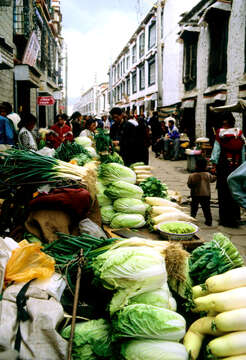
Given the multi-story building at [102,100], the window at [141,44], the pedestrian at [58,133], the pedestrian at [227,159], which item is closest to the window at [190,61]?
the pedestrian at [58,133]

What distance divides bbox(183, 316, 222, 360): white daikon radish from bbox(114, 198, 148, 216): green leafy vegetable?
6.04 ft

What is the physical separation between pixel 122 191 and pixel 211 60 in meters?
14.6

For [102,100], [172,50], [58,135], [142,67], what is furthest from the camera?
[102,100]

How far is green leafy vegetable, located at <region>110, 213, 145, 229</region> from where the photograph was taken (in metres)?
3.59

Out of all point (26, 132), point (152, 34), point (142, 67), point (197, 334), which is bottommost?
point (197, 334)

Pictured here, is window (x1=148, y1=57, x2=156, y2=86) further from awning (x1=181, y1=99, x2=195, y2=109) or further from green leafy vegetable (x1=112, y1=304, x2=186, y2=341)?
green leafy vegetable (x1=112, y1=304, x2=186, y2=341)

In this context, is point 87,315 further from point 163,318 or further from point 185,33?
point 185,33

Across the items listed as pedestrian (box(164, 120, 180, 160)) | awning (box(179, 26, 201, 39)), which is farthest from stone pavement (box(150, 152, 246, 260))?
awning (box(179, 26, 201, 39))

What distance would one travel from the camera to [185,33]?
17.6m

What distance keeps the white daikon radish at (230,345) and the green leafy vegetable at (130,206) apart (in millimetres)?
2108

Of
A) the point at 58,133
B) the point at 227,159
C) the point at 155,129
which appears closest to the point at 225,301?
the point at 227,159

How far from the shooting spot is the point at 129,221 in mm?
3594

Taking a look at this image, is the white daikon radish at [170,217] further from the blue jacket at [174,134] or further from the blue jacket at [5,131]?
Answer: the blue jacket at [174,134]

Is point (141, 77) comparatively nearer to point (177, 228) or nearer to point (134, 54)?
point (134, 54)
